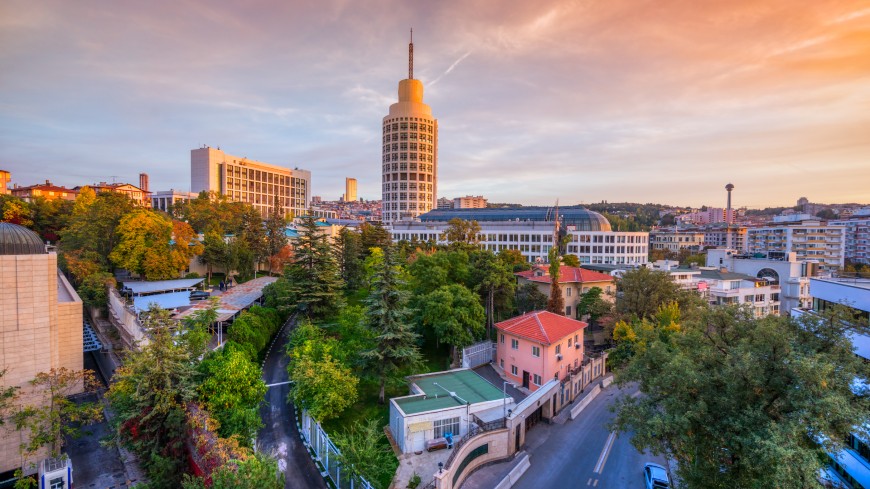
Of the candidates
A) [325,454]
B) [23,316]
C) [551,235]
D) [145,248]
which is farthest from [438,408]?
[551,235]

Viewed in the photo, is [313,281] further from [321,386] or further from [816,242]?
[816,242]

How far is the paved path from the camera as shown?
22.7 metres

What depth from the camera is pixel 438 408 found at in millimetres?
23547

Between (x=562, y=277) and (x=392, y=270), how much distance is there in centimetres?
2509

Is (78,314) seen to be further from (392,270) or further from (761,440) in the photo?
(761,440)

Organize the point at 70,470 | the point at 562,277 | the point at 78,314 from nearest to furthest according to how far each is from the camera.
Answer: the point at 70,470, the point at 78,314, the point at 562,277

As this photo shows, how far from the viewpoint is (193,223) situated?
59.9m

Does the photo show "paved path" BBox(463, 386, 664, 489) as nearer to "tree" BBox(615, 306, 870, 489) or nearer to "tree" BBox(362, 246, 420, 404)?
"tree" BBox(615, 306, 870, 489)

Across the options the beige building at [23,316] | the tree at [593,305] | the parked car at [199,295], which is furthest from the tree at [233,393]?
the tree at [593,305]

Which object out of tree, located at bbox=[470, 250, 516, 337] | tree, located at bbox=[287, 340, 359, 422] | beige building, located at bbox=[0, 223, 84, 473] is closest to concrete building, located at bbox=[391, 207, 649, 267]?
tree, located at bbox=[470, 250, 516, 337]

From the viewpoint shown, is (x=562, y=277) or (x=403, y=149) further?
(x=403, y=149)

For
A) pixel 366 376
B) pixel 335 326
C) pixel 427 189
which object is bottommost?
pixel 366 376

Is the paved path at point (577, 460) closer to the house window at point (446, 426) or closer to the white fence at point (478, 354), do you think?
the house window at point (446, 426)

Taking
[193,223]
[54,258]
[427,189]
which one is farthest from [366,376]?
[427,189]
